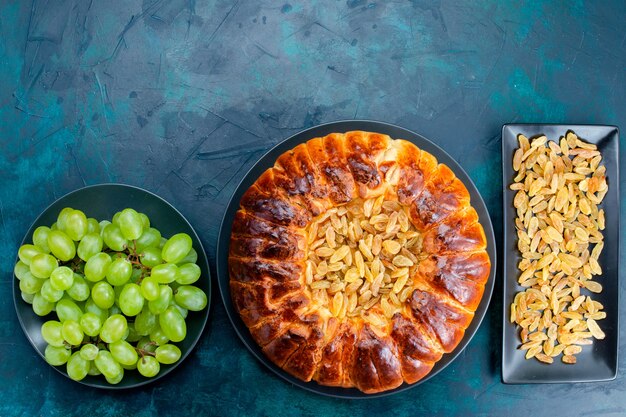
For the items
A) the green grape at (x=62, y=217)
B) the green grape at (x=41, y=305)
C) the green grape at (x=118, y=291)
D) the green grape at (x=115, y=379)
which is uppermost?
the green grape at (x=62, y=217)

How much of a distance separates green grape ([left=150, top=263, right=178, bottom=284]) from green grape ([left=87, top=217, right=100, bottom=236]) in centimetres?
23

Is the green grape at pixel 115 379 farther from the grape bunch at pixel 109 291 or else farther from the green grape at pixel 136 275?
the green grape at pixel 136 275

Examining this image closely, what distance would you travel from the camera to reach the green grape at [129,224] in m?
1.87

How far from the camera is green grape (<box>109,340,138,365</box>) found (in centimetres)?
189

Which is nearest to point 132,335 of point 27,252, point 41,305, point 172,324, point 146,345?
point 146,345

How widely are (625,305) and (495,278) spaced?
0.48m

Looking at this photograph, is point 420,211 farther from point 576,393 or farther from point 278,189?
point 576,393

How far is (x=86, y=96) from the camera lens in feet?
7.28

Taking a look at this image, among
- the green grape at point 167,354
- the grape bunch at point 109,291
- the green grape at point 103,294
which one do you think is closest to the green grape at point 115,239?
the grape bunch at point 109,291

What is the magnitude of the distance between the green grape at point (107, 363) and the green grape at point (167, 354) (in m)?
0.12

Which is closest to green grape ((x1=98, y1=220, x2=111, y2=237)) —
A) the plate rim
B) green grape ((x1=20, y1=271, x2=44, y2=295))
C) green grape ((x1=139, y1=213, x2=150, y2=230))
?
green grape ((x1=139, y1=213, x2=150, y2=230))

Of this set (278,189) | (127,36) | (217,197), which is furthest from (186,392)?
(127,36)

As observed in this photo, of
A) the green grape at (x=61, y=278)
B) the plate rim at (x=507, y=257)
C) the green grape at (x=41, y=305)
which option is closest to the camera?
the green grape at (x=61, y=278)

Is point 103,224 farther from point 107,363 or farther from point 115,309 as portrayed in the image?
point 107,363
